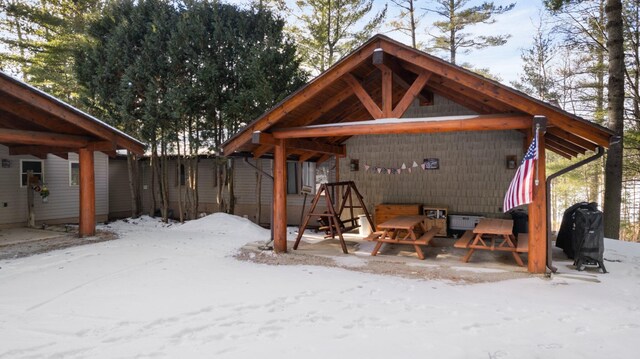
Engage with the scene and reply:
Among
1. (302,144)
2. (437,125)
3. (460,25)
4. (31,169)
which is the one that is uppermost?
(460,25)

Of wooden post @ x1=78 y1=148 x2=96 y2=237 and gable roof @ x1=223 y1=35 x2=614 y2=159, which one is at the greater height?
gable roof @ x1=223 y1=35 x2=614 y2=159

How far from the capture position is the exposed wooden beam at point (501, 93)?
4859 millimetres

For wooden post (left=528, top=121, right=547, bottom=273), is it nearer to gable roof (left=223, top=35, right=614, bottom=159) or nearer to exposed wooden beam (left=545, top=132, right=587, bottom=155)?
gable roof (left=223, top=35, right=614, bottom=159)

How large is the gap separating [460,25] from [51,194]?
58.0 ft

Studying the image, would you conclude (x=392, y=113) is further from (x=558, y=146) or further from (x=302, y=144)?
(x=558, y=146)

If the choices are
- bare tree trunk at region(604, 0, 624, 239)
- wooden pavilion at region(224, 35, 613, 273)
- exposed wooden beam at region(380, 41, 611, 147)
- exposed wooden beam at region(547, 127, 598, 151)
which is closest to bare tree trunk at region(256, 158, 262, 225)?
wooden pavilion at region(224, 35, 613, 273)

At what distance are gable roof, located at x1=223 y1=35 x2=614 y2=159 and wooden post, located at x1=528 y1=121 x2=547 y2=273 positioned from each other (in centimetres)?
Answer: 59

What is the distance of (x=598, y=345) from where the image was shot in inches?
125

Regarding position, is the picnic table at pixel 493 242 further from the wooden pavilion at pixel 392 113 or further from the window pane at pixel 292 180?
the window pane at pixel 292 180

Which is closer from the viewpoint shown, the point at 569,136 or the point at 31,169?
the point at 569,136

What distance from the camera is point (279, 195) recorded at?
7.03m

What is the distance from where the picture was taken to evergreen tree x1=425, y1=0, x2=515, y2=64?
16422mm

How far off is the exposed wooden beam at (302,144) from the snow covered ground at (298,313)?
7.33 feet

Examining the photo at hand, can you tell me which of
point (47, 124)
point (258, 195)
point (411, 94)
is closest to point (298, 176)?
point (258, 195)
